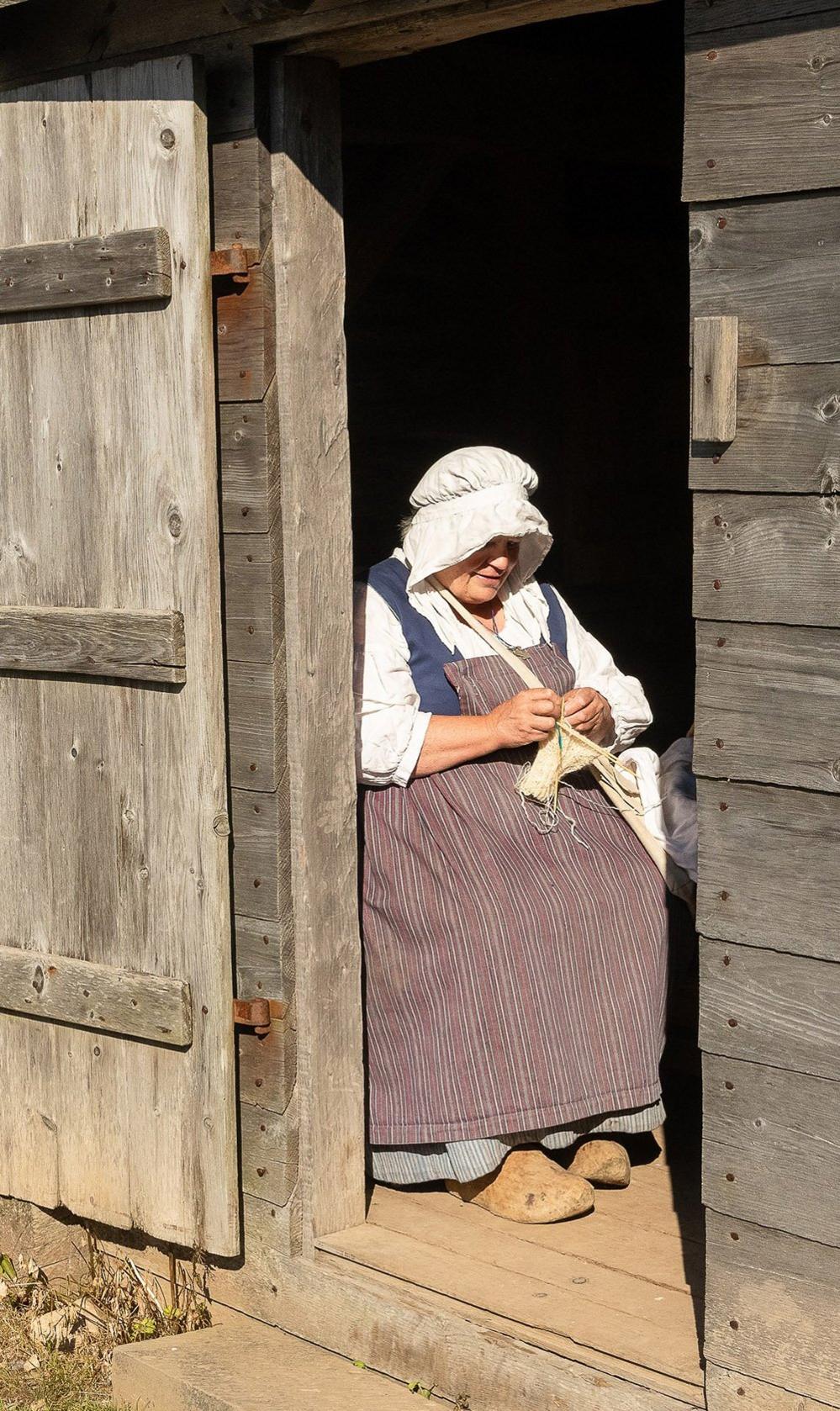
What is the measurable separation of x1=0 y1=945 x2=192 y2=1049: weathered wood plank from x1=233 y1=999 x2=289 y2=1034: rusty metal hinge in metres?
0.10

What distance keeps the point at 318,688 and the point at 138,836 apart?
483 mm

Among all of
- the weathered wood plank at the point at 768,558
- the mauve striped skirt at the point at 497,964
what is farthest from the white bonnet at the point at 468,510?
the weathered wood plank at the point at 768,558

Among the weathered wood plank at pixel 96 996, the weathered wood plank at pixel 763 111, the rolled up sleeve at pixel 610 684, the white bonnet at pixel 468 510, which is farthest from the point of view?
the rolled up sleeve at pixel 610 684

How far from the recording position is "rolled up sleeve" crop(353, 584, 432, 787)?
11.5 feet

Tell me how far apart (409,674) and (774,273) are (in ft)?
4.90

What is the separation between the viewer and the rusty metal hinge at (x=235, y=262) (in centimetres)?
303

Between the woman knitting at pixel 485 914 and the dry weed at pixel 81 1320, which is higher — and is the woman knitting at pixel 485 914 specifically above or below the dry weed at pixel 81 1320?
above

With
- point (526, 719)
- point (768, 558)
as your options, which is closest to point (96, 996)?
point (526, 719)

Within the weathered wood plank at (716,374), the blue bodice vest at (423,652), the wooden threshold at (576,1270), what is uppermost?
the weathered wood plank at (716,374)

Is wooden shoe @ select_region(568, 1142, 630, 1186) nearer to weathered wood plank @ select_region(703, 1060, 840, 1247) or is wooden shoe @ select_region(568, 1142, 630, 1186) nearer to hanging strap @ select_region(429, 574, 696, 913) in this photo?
hanging strap @ select_region(429, 574, 696, 913)

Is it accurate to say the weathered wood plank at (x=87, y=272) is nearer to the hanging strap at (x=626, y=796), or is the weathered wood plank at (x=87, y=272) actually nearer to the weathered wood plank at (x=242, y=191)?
the weathered wood plank at (x=242, y=191)

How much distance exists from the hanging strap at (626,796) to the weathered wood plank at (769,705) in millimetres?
1119

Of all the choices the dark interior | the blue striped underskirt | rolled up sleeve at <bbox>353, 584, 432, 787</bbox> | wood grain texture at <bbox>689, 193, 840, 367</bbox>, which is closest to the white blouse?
rolled up sleeve at <bbox>353, 584, 432, 787</bbox>

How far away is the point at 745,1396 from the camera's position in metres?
2.53
